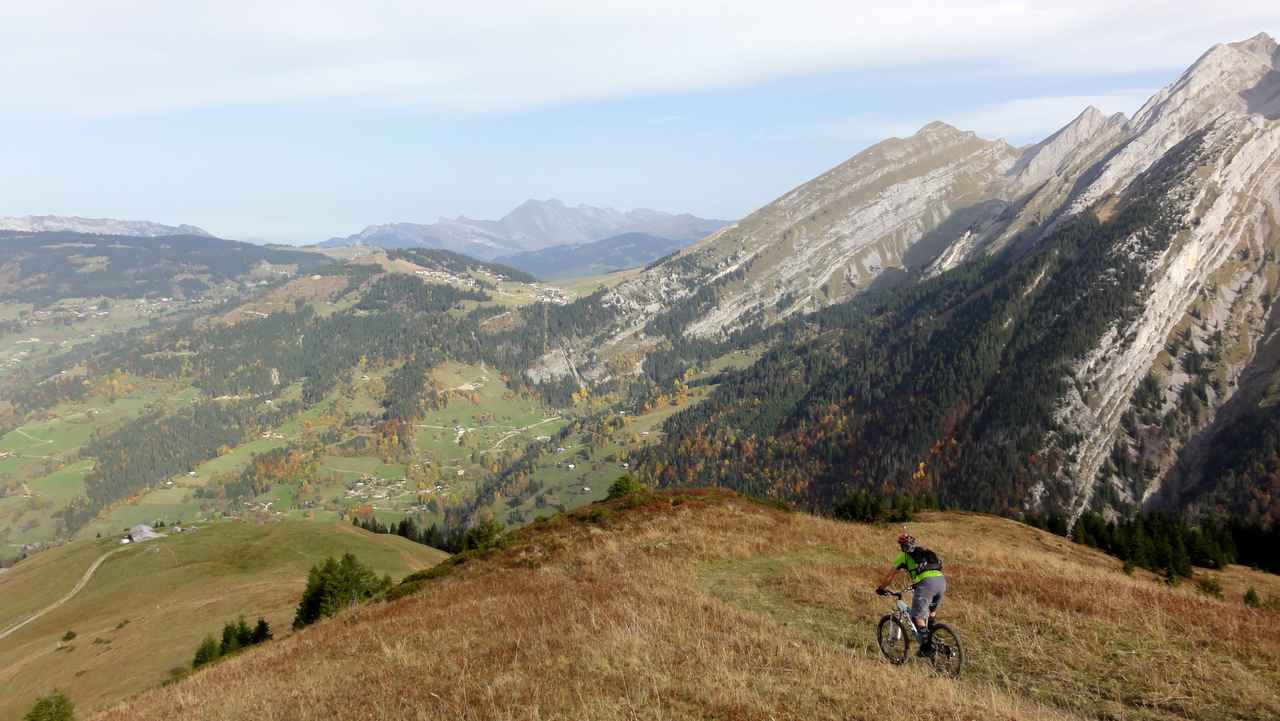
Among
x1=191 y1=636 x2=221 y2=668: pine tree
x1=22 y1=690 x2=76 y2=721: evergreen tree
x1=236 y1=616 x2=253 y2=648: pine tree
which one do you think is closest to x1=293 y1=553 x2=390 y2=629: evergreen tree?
x1=236 y1=616 x2=253 y2=648: pine tree

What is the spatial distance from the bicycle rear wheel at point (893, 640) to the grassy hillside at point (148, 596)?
62.6 metres

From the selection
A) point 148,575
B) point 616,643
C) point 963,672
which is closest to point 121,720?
point 616,643

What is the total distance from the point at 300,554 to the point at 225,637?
6370 cm

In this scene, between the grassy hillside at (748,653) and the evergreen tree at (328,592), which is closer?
the grassy hillside at (748,653)

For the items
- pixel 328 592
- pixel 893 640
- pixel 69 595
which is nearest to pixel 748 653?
pixel 893 640

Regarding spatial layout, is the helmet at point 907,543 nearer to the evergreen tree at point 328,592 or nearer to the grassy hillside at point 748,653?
the grassy hillside at point 748,653

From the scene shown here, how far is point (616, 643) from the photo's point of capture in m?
19.0

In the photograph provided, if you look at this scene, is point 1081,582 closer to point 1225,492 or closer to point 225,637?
point 225,637

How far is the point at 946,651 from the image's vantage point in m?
18.2

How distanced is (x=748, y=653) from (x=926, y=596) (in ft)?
17.8

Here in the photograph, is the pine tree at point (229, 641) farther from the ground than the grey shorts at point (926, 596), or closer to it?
closer to it

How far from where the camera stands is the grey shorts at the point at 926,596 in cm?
1873

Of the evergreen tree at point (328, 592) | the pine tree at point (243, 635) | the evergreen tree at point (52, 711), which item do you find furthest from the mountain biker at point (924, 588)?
the pine tree at point (243, 635)

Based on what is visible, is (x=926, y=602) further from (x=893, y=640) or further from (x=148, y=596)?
(x=148, y=596)
